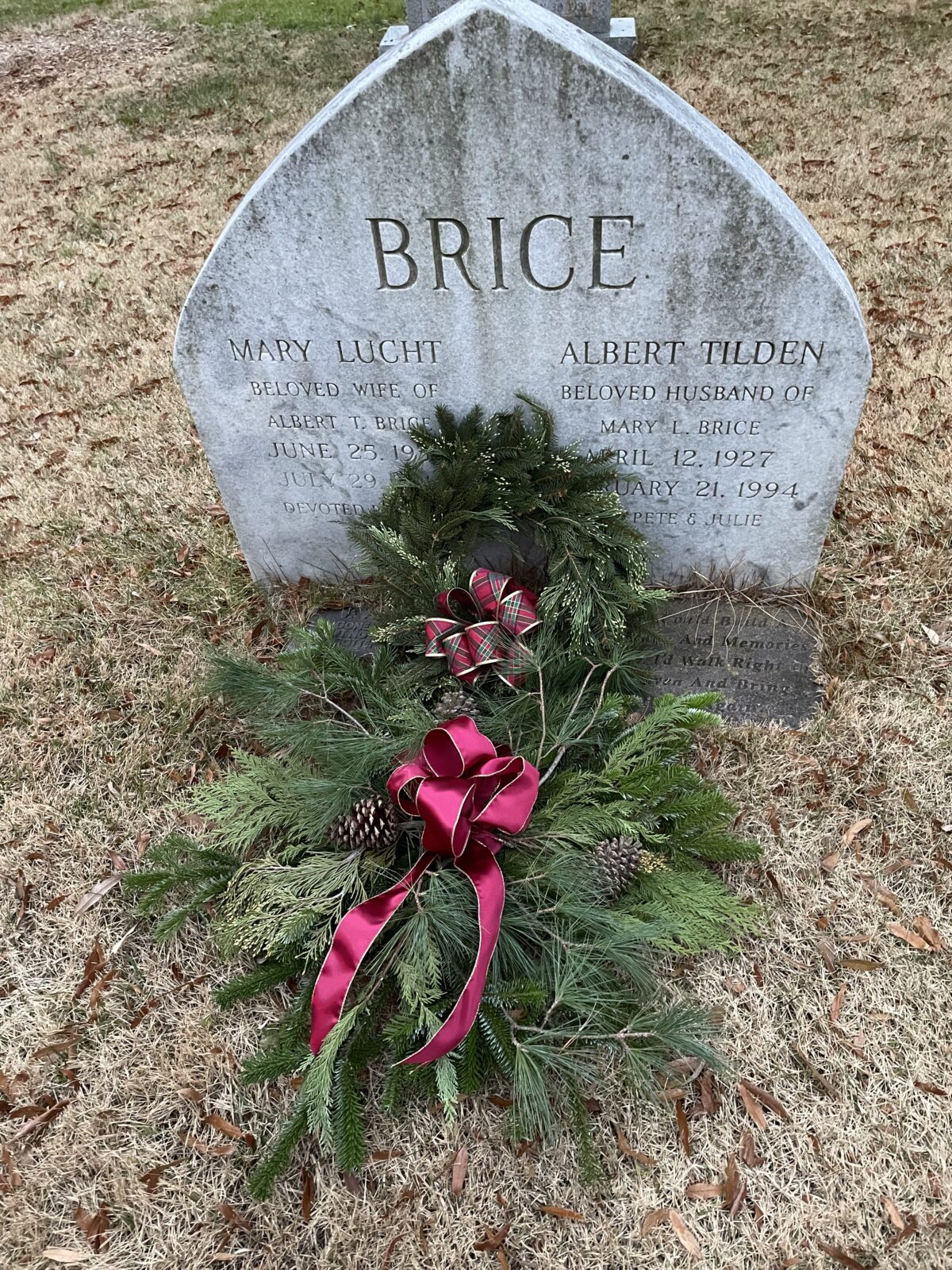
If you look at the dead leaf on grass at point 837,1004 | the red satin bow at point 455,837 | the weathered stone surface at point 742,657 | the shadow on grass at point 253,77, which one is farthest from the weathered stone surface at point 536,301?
the shadow on grass at point 253,77

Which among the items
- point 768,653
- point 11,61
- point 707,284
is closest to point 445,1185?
point 768,653

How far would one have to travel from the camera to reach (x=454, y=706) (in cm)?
256

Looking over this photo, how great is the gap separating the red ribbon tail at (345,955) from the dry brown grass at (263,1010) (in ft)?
0.95

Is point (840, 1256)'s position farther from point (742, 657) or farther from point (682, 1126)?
point (742, 657)

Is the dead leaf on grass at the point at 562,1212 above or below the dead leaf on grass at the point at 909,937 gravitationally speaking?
below

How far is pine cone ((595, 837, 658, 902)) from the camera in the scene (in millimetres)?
2244

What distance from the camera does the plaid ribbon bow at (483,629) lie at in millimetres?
2619

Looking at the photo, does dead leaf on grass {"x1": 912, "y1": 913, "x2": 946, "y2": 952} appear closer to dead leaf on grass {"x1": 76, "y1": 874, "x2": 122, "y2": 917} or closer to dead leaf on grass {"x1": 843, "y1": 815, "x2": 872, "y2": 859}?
dead leaf on grass {"x1": 843, "y1": 815, "x2": 872, "y2": 859}

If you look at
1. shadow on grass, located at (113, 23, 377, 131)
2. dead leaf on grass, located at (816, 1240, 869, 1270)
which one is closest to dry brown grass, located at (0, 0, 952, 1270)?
dead leaf on grass, located at (816, 1240, 869, 1270)

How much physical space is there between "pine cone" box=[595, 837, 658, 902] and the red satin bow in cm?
24

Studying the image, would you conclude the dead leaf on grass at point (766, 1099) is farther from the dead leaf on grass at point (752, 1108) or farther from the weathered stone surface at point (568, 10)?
the weathered stone surface at point (568, 10)

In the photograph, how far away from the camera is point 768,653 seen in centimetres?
299

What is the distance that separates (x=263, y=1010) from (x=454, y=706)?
999 millimetres

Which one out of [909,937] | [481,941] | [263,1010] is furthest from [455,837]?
[909,937]
